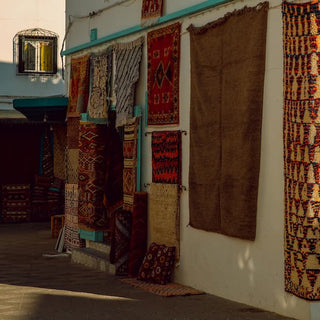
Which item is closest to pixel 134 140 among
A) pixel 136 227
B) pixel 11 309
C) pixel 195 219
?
pixel 136 227

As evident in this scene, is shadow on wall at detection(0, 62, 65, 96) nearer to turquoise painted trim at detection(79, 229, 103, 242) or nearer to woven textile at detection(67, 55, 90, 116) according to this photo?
woven textile at detection(67, 55, 90, 116)

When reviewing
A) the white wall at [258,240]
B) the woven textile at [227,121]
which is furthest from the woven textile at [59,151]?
the woven textile at [227,121]

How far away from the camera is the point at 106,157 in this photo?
41.3 ft

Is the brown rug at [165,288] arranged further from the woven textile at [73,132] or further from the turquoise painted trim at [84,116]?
the woven textile at [73,132]

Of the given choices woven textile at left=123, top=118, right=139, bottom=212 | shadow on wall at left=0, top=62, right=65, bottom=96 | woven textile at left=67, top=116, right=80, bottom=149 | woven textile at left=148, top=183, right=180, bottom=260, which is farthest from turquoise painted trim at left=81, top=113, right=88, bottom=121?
shadow on wall at left=0, top=62, right=65, bottom=96

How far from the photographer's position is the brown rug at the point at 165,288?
930cm

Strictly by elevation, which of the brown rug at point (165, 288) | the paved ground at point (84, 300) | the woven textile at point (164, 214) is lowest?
the paved ground at point (84, 300)

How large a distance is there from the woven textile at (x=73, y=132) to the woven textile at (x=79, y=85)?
0.36ft

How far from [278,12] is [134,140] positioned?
11.2 ft

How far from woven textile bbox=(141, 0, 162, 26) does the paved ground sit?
3176mm

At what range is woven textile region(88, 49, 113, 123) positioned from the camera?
39.4ft

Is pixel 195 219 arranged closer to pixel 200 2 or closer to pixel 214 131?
pixel 214 131

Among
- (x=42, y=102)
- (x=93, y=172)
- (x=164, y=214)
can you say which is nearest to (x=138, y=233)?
(x=164, y=214)

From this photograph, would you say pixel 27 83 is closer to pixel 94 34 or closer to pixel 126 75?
pixel 94 34
